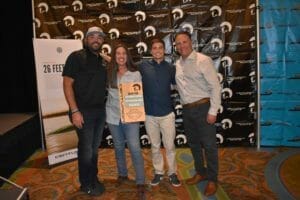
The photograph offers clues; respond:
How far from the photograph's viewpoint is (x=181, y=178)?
11.5 ft

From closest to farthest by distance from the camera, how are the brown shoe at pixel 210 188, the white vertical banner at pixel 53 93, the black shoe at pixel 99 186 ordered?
the brown shoe at pixel 210 188, the black shoe at pixel 99 186, the white vertical banner at pixel 53 93

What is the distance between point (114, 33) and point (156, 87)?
1.78 meters

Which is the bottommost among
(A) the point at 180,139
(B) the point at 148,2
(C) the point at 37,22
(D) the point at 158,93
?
(A) the point at 180,139

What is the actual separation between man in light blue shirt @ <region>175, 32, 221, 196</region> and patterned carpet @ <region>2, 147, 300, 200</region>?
302 millimetres

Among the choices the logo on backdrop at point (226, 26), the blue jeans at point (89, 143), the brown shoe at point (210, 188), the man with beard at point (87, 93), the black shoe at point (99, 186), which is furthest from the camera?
the logo on backdrop at point (226, 26)

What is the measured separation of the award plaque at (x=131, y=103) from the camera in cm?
294

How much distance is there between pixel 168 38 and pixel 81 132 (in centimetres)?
212

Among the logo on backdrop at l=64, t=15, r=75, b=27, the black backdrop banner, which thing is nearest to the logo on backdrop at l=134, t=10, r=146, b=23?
the black backdrop banner

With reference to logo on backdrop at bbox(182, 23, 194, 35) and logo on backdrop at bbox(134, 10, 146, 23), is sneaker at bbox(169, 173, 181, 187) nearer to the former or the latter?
logo on backdrop at bbox(182, 23, 194, 35)

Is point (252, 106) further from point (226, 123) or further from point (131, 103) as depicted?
point (131, 103)

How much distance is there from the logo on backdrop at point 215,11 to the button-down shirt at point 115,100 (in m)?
1.91

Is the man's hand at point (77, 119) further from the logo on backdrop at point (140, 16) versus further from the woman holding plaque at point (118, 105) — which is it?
the logo on backdrop at point (140, 16)

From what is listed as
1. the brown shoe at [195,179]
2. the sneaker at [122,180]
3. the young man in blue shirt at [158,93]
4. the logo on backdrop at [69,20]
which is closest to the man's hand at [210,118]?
the young man in blue shirt at [158,93]

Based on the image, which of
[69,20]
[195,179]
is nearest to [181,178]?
[195,179]
